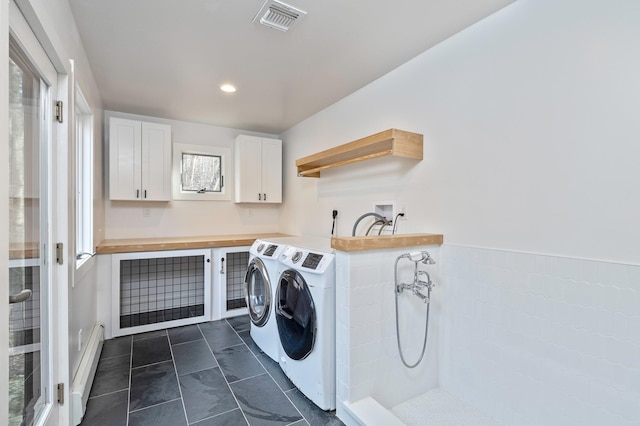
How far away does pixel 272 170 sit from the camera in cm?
403

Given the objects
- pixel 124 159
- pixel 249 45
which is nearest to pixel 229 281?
pixel 124 159

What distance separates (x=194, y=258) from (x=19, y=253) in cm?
257

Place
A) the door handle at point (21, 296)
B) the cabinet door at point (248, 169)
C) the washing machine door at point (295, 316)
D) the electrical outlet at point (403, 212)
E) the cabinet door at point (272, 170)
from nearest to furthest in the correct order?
the door handle at point (21, 296) < the washing machine door at point (295, 316) < the electrical outlet at point (403, 212) < the cabinet door at point (248, 169) < the cabinet door at point (272, 170)

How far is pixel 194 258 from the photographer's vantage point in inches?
145

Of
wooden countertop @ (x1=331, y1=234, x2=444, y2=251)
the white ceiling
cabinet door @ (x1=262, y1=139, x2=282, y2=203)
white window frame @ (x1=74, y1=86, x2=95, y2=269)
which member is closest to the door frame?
the white ceiling

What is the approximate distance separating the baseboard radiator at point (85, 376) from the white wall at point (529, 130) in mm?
2321

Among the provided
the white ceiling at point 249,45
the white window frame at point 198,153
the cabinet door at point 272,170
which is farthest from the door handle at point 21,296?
the cabinet door at point 272,170

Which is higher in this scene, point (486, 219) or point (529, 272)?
point (486, 219)

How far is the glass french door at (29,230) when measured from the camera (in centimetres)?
112

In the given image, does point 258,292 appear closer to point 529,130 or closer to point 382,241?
point 382,241

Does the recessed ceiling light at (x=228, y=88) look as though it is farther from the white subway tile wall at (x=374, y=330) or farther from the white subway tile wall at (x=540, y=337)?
the white subway tile wall at (x=540, y=337)

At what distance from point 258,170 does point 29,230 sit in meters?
2.76

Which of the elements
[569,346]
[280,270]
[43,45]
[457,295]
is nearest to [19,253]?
[43,45]

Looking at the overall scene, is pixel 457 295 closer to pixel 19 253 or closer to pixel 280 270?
pixel 280 270
